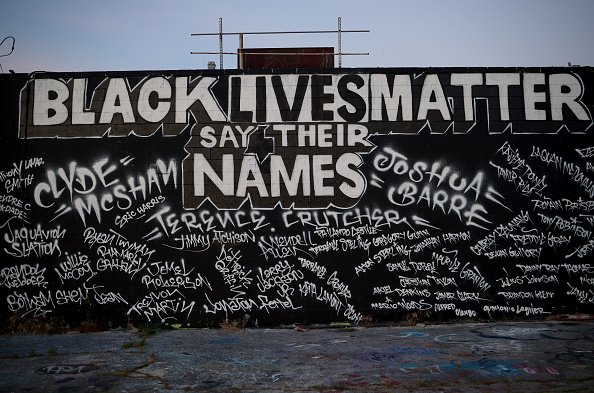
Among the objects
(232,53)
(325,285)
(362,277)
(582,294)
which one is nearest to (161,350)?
(325,285)

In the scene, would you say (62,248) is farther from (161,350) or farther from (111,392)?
(111,392)

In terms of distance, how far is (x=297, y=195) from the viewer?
25.4 feet

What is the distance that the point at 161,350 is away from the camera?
6.17 m

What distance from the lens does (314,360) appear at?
5590 millimetres

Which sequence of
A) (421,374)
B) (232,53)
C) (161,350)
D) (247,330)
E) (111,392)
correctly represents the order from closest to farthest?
(111,392) → (421,374) → (161,350) → (247,330) → (232,53)

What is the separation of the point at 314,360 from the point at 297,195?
2877 mm

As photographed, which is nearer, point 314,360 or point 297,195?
point 314,360

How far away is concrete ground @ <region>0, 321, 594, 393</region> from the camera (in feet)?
15.4

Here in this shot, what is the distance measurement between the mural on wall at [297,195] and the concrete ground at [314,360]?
2.02 feet

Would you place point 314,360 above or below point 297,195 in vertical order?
below

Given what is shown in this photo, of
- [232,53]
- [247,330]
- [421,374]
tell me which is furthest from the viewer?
[232,53]

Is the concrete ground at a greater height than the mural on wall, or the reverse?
the mural on wall

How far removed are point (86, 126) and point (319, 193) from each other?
A: 3899 mm

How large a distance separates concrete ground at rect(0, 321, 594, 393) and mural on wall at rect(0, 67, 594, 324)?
2.02 feet
